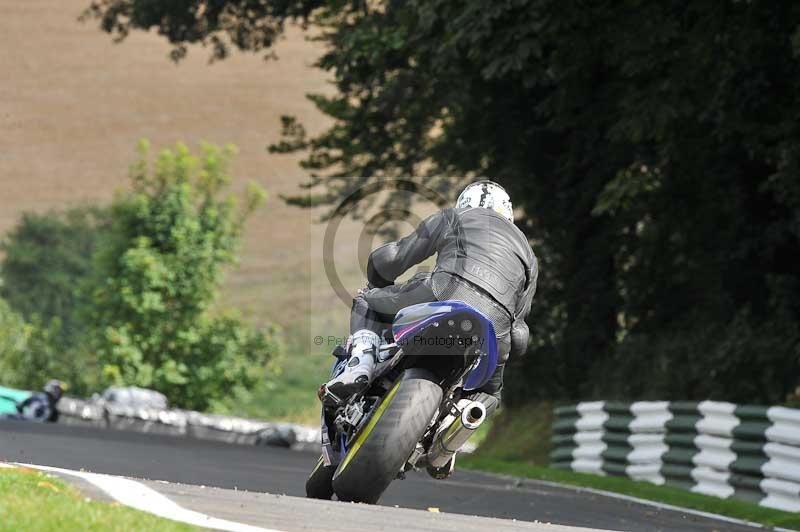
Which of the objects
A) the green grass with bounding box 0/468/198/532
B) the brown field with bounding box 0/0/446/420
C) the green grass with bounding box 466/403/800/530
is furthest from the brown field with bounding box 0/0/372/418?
the green grass with bounding box 0/468/198/532

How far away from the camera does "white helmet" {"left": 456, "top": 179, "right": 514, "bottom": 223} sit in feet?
28.2

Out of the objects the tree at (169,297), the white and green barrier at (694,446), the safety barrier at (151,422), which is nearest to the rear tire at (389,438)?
the white and green barrier at (694,446)

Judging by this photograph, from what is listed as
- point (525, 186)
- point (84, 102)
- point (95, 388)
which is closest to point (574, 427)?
point (525, 186)

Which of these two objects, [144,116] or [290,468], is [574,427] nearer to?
[290,468]

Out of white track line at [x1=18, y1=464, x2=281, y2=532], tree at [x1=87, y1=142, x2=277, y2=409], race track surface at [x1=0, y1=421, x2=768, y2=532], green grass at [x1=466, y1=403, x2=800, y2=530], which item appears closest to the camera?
white track line at [x1=18, y1=464, x2=281, y2=532]

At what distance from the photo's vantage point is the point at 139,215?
60344 millimetres

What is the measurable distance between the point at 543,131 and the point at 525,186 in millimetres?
1003

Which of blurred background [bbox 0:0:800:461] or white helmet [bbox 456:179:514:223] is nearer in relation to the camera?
white helmet [bbox 456:179:514:223]

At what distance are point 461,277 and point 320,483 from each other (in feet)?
5.49

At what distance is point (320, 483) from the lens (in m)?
8.95

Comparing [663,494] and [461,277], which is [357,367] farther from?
[663,494]

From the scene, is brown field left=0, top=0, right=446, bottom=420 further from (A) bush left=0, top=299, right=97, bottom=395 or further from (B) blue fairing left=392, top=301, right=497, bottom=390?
(B) blue fairing left=392, top=301, right=497, bottom=390

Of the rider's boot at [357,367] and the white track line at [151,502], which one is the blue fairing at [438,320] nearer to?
the rider's boot at [357,367]

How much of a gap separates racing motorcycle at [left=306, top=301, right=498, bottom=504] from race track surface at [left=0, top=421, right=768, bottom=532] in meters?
0.45
